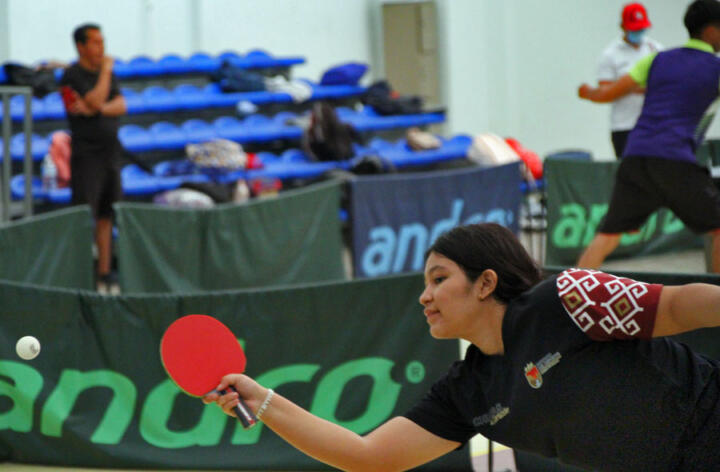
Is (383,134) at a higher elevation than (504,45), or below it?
below

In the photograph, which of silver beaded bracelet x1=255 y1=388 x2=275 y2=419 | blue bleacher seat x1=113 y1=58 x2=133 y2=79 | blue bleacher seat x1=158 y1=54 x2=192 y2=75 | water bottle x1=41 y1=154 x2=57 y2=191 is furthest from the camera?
blue bleacher seat x1=158 y1=54 x2=192 y2=75

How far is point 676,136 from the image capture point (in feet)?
18.6

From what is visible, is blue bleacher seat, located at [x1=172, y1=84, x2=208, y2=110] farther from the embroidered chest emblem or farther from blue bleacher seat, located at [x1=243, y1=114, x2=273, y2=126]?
the embroidered chest emblem

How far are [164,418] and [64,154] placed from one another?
610 cm

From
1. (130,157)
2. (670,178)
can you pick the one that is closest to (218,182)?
(130,157)

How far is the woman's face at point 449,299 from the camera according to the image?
2412 millimetres

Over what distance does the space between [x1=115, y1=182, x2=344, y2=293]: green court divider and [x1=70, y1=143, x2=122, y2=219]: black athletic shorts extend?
44.8 inches

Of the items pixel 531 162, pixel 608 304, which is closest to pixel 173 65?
pixel 531 162

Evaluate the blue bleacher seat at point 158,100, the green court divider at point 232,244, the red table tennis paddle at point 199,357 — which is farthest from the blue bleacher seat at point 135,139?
the red table tennis paddle at point 199,357

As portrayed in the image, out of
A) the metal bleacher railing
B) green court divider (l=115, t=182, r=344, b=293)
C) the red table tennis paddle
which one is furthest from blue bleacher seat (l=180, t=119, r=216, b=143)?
the red table tennis paddle

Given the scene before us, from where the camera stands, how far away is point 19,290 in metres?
4.71

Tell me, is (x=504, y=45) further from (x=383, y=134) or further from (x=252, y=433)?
(x=252, y=433)

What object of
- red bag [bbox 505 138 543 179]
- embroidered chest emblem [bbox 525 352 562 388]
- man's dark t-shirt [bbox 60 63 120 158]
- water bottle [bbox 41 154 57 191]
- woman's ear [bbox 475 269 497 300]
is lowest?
red bag [bbox 505 138 543 179]

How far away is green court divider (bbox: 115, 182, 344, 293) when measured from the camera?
717 centimetres
